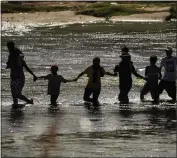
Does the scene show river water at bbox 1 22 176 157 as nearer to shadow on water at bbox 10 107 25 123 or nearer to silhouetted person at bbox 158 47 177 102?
shadow on water at bbox 10 107 25 123

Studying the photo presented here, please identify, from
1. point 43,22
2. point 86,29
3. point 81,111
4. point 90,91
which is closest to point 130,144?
point 81,111

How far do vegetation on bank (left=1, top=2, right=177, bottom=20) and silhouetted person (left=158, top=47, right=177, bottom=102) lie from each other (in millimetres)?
42258

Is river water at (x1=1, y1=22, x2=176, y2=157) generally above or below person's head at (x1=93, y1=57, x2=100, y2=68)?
below

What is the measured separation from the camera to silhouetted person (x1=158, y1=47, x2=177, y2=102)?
17514 millimetres

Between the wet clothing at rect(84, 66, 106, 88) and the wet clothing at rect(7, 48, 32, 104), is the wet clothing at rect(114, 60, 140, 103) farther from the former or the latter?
the wet clothing at rect(7, 48, 32, 104)

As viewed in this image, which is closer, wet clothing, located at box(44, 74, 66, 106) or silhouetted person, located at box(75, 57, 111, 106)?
wet clothing, located at box(44, 74, 66, 106)

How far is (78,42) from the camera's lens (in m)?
39.2

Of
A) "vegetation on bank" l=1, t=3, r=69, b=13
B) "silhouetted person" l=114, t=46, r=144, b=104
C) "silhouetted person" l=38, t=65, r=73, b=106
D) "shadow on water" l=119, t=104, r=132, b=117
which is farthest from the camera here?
"vegetation on bank" l=1, t=3, r=69, b=13

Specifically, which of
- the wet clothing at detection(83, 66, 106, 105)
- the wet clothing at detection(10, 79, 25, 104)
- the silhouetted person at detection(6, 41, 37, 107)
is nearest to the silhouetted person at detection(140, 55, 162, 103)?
the wet clothing at detection(83, 66, 106, 105)

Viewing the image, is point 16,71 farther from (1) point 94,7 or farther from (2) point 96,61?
(1) point 94,7

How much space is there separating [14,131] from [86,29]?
Result: 35816 millimetres

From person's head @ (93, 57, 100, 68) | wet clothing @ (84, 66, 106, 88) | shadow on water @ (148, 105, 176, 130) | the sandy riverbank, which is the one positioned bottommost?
the sandy riverbank

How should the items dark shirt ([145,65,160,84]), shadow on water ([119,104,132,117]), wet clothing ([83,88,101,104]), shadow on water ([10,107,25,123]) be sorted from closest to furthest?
shadow on water ([10,107,25,123]) < shadow on water ([119,104,132,117]) < wet clothing ([83,88,101,104]) < dark shirt ([145,65,160,84])

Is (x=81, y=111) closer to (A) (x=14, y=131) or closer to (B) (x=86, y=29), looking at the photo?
(A) (x=14, y=131)
